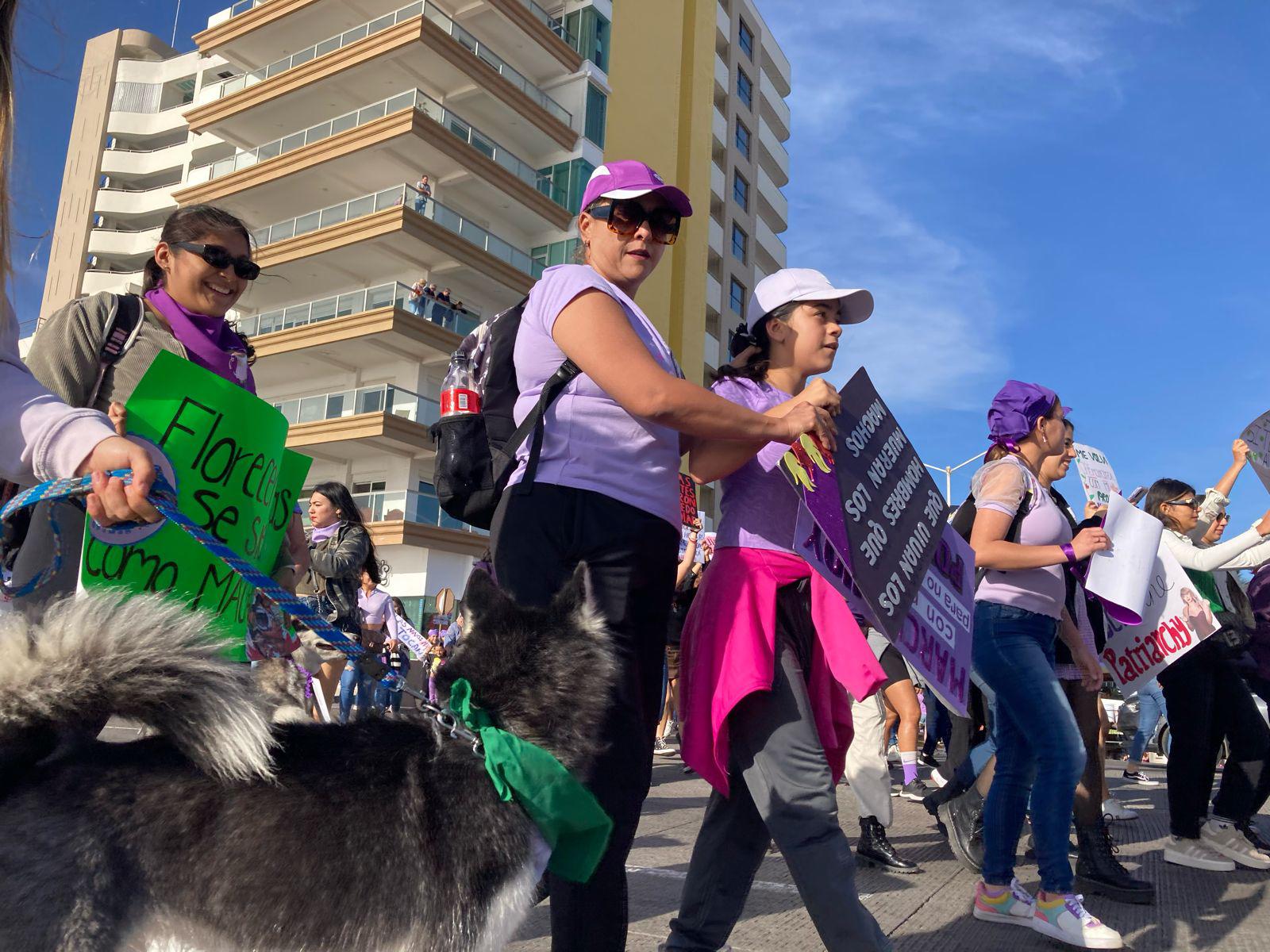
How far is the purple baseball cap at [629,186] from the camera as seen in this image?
270 centimetres

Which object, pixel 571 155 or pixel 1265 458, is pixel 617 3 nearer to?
pixel 571 155

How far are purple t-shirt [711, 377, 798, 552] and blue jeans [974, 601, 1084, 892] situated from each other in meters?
1.72

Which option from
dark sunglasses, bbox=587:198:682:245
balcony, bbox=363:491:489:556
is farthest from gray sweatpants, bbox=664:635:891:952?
balcony, bbox=363:491:489:556

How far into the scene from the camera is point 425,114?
2742cm

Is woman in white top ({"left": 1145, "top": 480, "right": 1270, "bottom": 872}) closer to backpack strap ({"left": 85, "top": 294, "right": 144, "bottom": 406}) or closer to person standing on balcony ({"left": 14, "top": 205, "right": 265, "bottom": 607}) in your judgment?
person standing on balcony ({"left": 14, "top": 205, "right": 265, "bottom": 607})

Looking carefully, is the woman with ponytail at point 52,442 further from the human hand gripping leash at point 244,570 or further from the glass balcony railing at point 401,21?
the glass balcony railing at point 401,21

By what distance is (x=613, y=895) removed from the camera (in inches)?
88.8

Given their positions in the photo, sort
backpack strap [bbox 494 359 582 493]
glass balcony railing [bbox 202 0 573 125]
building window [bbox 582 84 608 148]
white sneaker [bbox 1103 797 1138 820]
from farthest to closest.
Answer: building window [bbox 582 84 608 148]
glass balcony railing [bbox 202 0 573 125]
white sneaker [bbox 1103 797 1138 820]
backpack strap [bbox 494 359 582 493]

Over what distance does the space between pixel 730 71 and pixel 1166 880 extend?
4703cm

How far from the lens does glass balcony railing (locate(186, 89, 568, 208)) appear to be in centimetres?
2817

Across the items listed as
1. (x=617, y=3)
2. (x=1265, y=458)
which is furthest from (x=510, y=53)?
(x=1265, y=458)

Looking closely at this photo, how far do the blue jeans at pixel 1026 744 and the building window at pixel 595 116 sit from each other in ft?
103

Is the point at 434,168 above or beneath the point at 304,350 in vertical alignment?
above

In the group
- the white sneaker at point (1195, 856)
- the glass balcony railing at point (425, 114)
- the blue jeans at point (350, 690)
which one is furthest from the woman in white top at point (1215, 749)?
the glass balcony railing at point (425, 114)
